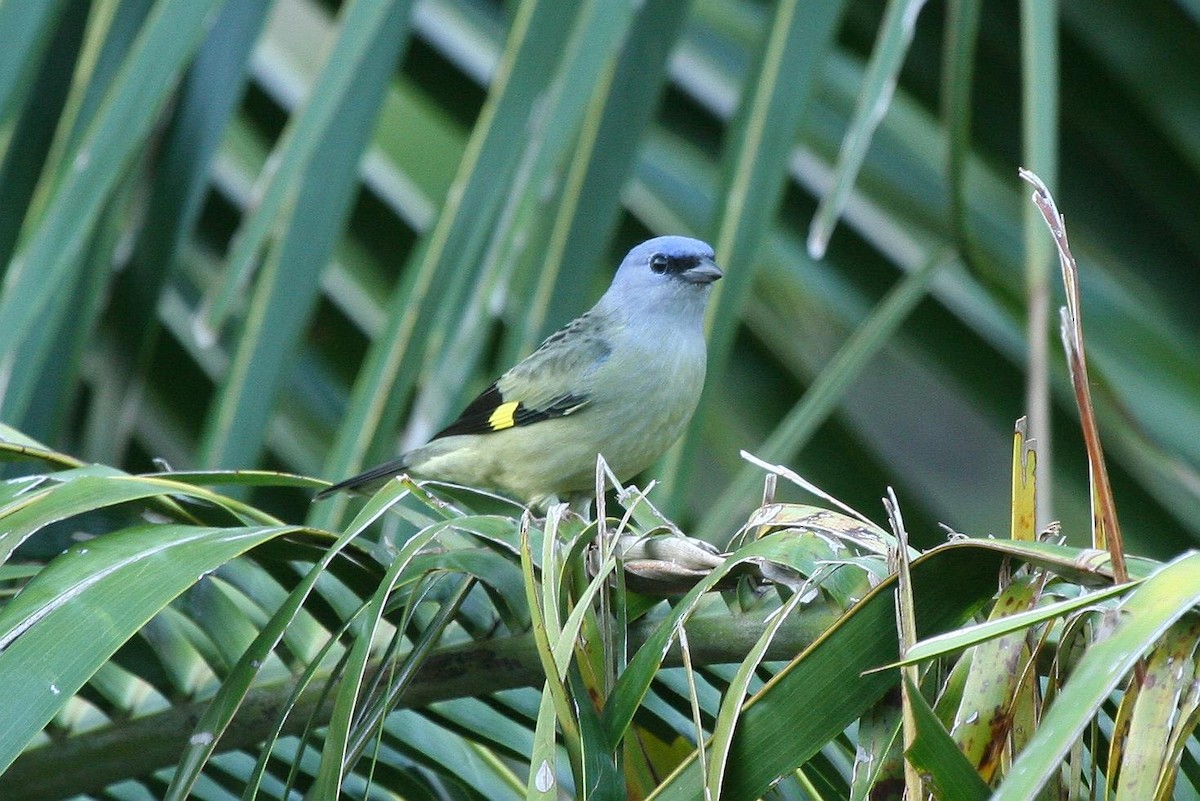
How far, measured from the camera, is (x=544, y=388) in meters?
2.70

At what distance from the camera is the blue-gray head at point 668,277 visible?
258 centimetres

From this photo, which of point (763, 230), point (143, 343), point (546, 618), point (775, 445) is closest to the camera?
point (546, 618)

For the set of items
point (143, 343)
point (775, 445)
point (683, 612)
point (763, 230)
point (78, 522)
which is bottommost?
point (143, 343)

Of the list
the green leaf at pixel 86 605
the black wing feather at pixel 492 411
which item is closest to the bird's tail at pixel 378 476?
the black wing feather at pixel 492 411

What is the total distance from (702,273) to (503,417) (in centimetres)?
50

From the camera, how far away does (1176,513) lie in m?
2.63

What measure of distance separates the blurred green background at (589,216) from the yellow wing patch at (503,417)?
22cm

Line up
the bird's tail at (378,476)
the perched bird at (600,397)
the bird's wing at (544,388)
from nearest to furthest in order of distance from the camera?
the bird's tail at (378,476) → the perched bird at (600,397) → the bird's wing at (544,388)

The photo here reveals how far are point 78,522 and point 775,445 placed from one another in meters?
0.97

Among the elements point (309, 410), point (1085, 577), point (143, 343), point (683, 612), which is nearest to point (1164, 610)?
point (1085, 577)

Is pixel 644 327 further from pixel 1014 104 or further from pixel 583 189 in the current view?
pixel 1014 104

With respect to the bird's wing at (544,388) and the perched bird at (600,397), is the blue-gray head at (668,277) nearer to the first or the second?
the perched bird at (600,397)

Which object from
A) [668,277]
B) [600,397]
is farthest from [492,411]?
[668,277]

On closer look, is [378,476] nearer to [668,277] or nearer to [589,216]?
[668,277]
